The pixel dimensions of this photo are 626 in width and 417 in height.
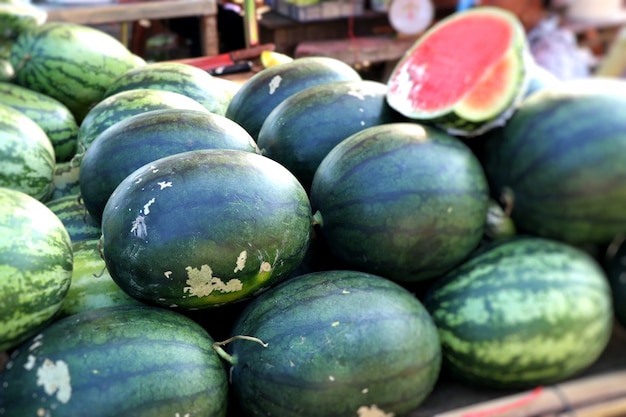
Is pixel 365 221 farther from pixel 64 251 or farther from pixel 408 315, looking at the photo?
pixel 64 251

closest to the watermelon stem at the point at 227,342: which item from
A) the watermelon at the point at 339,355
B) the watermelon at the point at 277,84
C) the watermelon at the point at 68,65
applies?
the watermelon at the point at 339,355

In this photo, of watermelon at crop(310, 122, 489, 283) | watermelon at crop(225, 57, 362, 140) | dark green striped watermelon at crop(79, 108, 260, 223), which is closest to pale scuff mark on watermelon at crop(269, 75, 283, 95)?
watermelon at crop(225, 57, 362, 140)

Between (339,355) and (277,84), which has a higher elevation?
(277,84)

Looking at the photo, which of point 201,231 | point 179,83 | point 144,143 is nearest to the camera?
point 201,231

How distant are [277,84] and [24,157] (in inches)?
32.4

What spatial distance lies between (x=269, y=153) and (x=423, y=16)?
13.9 feet

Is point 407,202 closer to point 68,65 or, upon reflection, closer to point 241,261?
point 241,261

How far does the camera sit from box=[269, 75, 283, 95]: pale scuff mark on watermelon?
6.12 feet

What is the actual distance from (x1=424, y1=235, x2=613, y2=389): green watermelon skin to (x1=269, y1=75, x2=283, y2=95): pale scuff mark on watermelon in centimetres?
96

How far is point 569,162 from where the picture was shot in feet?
3.62

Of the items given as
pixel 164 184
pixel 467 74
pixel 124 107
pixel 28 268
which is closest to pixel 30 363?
pixel 28 268

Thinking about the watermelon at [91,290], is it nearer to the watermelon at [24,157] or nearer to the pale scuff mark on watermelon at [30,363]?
the pale scuff mark on watermelon at [30,363]

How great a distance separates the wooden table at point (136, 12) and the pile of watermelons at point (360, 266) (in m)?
2.58

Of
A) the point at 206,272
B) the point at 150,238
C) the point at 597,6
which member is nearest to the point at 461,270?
the point at 206,272
